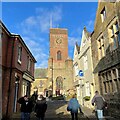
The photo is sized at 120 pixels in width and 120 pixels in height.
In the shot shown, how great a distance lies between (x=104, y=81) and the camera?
12.6 meters

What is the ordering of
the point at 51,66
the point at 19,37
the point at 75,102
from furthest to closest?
the point at 51,66 < the point at 19,37 < the point at 75,102

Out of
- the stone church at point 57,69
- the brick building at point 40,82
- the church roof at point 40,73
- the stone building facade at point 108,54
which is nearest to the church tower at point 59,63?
the stone church at point 57,69

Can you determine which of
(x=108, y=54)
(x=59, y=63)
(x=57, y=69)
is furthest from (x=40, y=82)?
(x=108, y=54)

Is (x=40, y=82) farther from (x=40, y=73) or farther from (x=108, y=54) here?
(x=108, y=54)

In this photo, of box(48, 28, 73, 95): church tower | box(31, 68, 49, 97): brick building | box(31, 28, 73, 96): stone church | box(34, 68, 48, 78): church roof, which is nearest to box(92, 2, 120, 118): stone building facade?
box(31, 28, 73, 96): stone church

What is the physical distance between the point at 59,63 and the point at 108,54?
151 feet

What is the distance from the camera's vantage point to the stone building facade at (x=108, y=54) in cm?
1036

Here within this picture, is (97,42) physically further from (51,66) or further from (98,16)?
(51,66)

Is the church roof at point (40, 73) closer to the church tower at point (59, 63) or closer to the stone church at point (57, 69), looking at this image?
the stone church at point (57, 69)

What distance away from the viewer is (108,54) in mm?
11664

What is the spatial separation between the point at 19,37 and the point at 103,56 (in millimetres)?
7442

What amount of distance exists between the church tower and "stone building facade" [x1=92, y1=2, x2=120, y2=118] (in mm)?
37015

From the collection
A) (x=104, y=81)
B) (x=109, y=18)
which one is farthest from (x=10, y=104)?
(x=109, y=18)

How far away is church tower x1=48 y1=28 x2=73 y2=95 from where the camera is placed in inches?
2053
